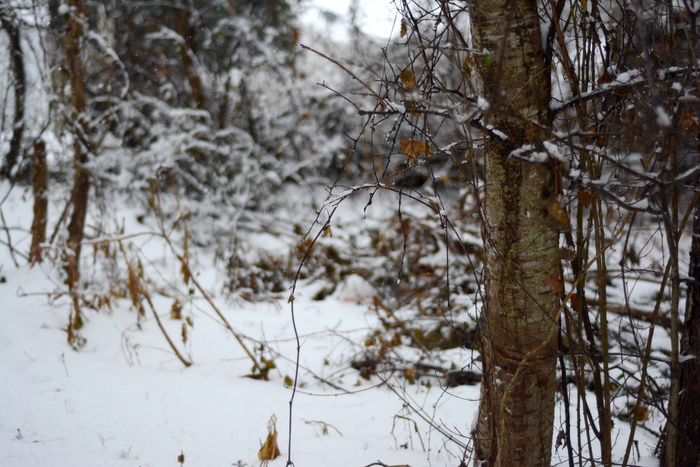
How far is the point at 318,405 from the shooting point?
11.4 ft

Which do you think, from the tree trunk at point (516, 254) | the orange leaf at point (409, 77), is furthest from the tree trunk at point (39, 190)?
the tree trunk at point (516, 254)

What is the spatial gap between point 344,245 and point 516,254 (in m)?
5.56

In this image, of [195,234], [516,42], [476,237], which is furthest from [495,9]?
[195,234]

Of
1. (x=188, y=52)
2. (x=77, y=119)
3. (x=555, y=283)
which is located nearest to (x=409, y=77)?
(x=555, y=283)

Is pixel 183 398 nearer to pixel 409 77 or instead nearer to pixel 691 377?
pixel 409 77

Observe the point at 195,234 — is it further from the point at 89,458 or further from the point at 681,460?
the point at 681,460

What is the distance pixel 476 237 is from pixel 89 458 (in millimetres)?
4561

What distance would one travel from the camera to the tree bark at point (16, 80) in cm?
499

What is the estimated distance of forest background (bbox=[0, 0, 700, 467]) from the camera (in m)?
1.65

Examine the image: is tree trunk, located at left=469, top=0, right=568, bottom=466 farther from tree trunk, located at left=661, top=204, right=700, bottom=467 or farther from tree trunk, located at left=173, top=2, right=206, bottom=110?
tree trunk, located at left=173, top=2, right=206, bottom=110

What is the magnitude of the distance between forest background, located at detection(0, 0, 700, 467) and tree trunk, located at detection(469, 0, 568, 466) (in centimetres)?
1

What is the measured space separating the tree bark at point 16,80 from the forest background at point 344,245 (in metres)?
0.02

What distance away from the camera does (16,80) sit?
17.7ft

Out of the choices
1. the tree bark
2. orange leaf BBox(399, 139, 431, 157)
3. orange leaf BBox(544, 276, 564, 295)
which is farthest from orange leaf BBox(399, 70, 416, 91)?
the tree bark
